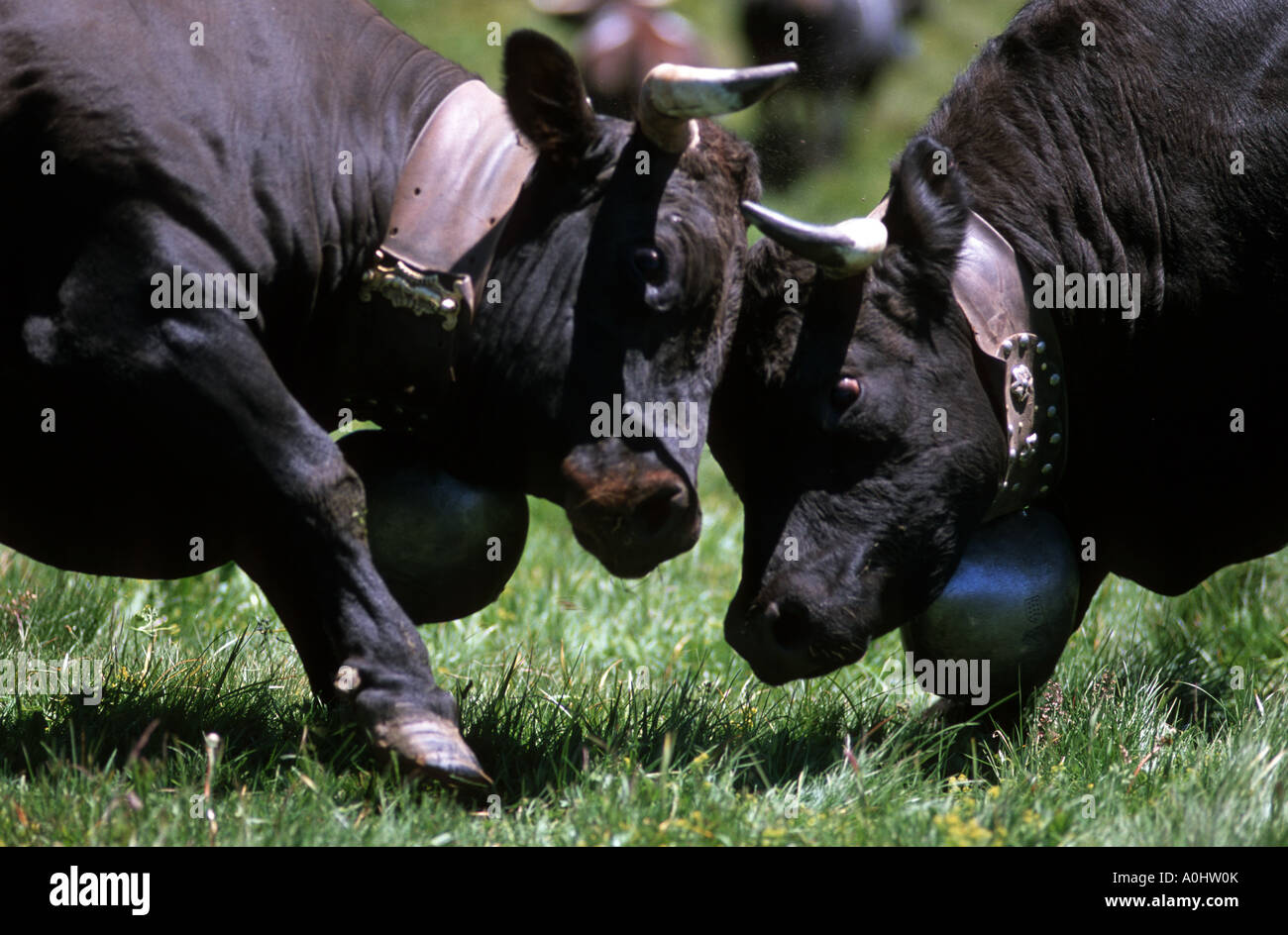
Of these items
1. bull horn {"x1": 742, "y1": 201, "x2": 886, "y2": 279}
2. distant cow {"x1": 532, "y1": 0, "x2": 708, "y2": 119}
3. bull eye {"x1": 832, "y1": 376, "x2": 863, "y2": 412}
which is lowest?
bull eye {"x1": 832, "y1": 376, "x2": 863, "y2": 412}

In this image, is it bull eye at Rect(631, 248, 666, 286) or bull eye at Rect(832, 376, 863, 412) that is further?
bull eye at Rect(832, 376, 863, 412)

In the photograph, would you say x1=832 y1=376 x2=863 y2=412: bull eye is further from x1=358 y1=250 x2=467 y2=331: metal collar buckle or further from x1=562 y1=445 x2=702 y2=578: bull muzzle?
x1=358 y1=250 x2=467 y2=331: metal collar buckle

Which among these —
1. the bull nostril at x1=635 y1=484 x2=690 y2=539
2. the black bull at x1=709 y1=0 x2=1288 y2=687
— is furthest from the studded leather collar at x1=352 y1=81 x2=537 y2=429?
the black bull at x1=709 y1=0 x2=1288 y2=687

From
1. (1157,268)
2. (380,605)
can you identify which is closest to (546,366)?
(380,605)

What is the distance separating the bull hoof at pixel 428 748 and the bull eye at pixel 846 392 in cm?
143

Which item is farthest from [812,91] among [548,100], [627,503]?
[627,503]

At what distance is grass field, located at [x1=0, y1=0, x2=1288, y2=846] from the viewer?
3.72 metres

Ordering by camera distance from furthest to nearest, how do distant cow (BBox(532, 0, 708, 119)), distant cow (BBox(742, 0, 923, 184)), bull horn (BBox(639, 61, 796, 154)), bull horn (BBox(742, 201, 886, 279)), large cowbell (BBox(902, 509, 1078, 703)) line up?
distant cow (BBox(532, 0, 708, 119)) → distant cow (BBox(742, 0, 923, 184)) → large cowbell (BBox(902, 509, 1078, 703)) → bull horn (BBox(742, 201, 886, 279)) → bull horn (BBox(639, 61, 796, 154))

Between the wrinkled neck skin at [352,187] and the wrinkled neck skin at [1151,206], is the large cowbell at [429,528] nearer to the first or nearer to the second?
the wrinkled neck skin at [352,187]

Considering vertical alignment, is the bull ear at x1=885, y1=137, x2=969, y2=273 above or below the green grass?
above

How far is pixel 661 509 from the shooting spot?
13.7 ft

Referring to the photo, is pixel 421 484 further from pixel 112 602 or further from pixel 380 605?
pixel 112 602

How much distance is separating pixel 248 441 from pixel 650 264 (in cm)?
110

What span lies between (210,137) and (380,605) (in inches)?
47.3
